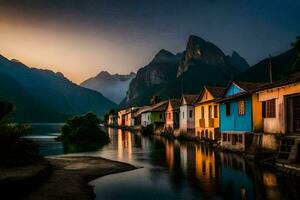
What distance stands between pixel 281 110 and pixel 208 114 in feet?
69.0

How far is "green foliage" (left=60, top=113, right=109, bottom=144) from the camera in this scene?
54156mm

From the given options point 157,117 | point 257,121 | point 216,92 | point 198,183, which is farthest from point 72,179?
point 157,117

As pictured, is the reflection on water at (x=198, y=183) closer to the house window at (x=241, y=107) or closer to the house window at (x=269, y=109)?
the house window at (x=269, y=109)

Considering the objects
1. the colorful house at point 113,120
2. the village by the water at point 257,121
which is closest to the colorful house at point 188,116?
the village by the water at point 257,121

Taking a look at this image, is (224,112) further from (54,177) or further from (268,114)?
(54,177)

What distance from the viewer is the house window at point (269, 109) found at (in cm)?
2569

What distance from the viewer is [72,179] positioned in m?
17.2

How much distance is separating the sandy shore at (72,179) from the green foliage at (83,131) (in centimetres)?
3074

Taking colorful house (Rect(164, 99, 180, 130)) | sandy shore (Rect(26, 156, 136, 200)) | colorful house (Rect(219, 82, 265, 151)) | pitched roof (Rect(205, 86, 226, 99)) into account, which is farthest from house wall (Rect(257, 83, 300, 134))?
colorful house (Rect(164, 99, 180, 130))

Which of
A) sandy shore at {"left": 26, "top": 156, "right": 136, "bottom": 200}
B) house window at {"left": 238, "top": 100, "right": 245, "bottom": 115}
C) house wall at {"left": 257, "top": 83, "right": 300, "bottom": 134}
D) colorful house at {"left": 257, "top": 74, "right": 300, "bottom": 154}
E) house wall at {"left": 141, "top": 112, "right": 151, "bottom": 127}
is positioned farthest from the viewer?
house wall at {"left": 141, "top": 112, "right": 151, "bottom": 127}

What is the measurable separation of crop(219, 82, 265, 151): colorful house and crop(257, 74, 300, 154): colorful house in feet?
6.71

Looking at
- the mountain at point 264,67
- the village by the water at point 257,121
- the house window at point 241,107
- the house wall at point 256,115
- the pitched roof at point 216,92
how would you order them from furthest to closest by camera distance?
the mountain at point 264,67 < the pitched roof at point 216,92 < the house window at point 241,107 < the house wall at point 256,115 < the village by the water at point 257,121

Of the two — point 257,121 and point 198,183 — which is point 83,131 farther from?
point 198,183

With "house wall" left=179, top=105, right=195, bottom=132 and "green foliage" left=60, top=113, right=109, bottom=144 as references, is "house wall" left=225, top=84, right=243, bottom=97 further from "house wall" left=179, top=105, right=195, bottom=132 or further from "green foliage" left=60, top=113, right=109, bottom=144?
"green foliage" left=60, top=113, right=109, bottom=144
